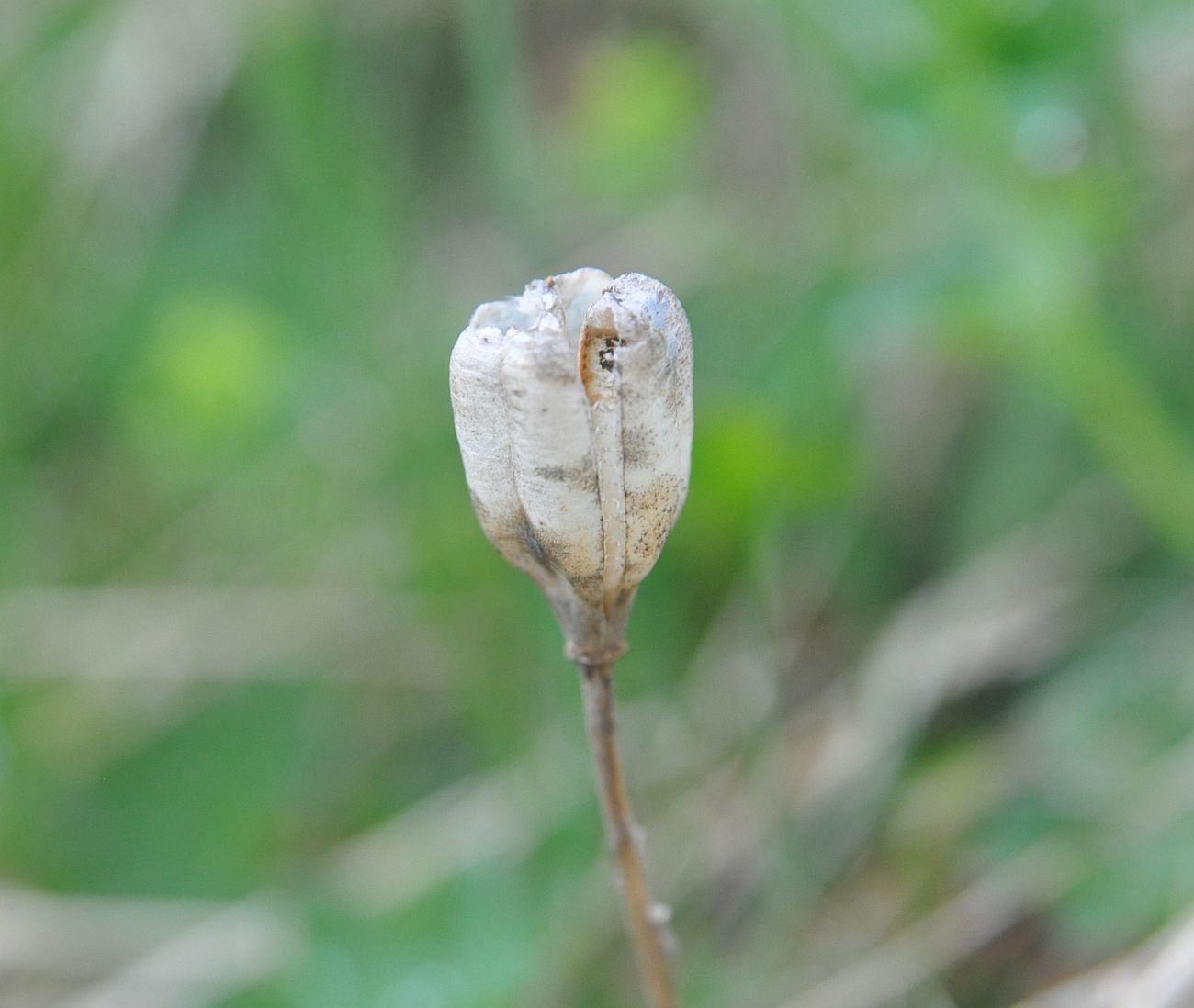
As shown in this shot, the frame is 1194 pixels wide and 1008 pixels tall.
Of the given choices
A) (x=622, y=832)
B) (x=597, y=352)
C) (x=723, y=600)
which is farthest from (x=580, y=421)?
(x=723, y=600)

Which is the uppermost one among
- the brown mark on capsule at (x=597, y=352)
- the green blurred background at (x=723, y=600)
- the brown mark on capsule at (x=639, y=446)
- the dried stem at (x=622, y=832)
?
the green blurred background at (x=723, y=600)

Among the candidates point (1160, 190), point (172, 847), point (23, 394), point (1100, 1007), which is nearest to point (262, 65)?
point (23, 394)

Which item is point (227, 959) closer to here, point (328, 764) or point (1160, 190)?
point (328, 764)

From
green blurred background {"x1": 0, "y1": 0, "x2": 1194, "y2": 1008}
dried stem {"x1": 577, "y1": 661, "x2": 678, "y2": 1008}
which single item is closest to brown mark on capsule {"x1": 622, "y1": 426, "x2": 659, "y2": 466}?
dried stem {"x1": 577, "y1": 661, "x2": 678, "y2": 1008}

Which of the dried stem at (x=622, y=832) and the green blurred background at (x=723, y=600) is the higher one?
the green blurred background at (x=723, y=600)

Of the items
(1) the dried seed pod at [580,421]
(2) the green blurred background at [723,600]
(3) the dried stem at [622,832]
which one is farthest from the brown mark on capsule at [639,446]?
(2) the green blurred background at [723,600]

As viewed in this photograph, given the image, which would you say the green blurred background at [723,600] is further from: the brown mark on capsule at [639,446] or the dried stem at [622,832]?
the brown mark on capsule at [639,446]
